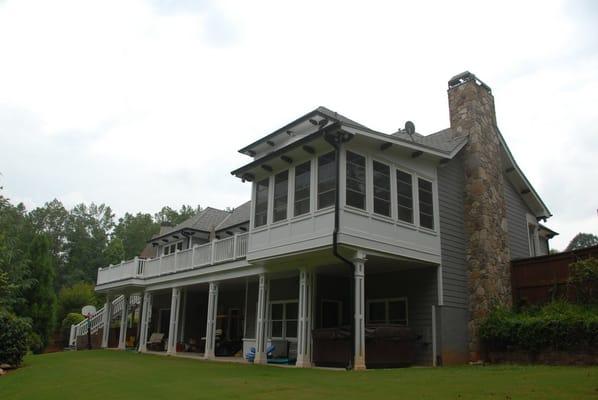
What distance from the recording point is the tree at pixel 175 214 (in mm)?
71625

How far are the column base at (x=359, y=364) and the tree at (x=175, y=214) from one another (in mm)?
59379

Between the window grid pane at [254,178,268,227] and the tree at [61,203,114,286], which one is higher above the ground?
the tree at [61,203,114,286]

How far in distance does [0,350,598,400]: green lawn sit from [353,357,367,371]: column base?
4.12 feet

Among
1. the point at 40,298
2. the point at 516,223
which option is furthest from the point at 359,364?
the point at 40,298

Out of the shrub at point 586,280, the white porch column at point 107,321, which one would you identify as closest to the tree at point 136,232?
the white porch column at point 107,321

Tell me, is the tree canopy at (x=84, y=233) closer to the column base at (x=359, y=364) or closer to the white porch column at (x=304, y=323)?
the white porch column at (x=304, y=323)

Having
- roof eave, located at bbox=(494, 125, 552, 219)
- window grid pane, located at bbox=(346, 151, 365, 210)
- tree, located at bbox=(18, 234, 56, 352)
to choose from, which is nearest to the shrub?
roof eave, located at bbox=(494, 125, 552, 219)

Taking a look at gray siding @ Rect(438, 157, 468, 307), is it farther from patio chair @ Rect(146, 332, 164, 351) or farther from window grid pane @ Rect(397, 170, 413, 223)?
patio chair @ Rect(146, 332, 164, 351)

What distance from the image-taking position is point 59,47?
11.0 metres

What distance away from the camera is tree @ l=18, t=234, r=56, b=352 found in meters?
29.7

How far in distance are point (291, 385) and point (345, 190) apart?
581cm

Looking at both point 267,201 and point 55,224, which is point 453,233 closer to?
point 267,201

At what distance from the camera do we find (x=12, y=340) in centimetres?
1606

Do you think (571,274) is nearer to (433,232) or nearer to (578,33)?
(433,232)
